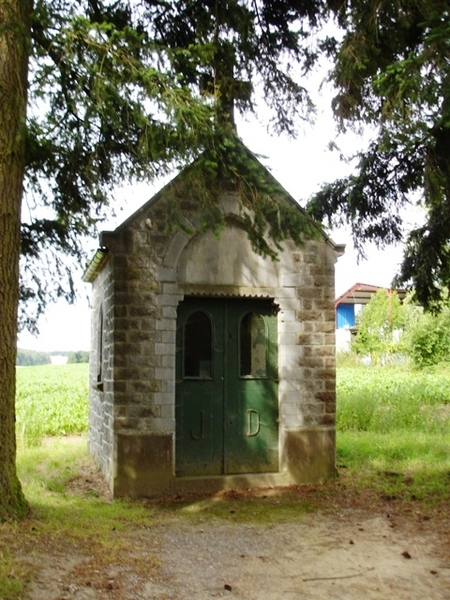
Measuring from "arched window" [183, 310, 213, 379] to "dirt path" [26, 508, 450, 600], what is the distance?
236 cm

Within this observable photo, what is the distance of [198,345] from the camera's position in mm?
9719

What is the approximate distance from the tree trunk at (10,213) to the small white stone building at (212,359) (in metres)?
2.00

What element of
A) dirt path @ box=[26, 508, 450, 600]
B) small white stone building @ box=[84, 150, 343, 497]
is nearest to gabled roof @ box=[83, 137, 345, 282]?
small white stone building @ box=[84, 150, 343, 497]

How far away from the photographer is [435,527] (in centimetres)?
758

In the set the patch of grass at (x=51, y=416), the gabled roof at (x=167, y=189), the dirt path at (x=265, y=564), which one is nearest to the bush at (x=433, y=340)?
the patch of grass at (x=51, y=416)

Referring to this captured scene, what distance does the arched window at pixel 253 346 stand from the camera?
991 cm

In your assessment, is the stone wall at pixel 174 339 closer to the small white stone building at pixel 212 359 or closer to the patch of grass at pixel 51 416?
the small white stone building at pixel 212 359

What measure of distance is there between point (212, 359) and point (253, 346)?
682 millimetres

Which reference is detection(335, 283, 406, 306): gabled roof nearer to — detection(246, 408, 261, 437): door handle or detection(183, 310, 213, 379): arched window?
detection(246, 408, 261, 437): door handle

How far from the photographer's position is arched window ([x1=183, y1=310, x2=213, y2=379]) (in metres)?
9.67

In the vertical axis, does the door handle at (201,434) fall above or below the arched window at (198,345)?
below

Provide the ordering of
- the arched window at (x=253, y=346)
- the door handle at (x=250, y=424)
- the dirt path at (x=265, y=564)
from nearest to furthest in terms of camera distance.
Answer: the dirt path at (x=265, y=564) → the door handle at (x=250, y=424) → the arched window at (x=253, y=346)

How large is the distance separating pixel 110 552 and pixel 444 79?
6239 millimetres

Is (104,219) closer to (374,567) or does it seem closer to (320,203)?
(320,203)
